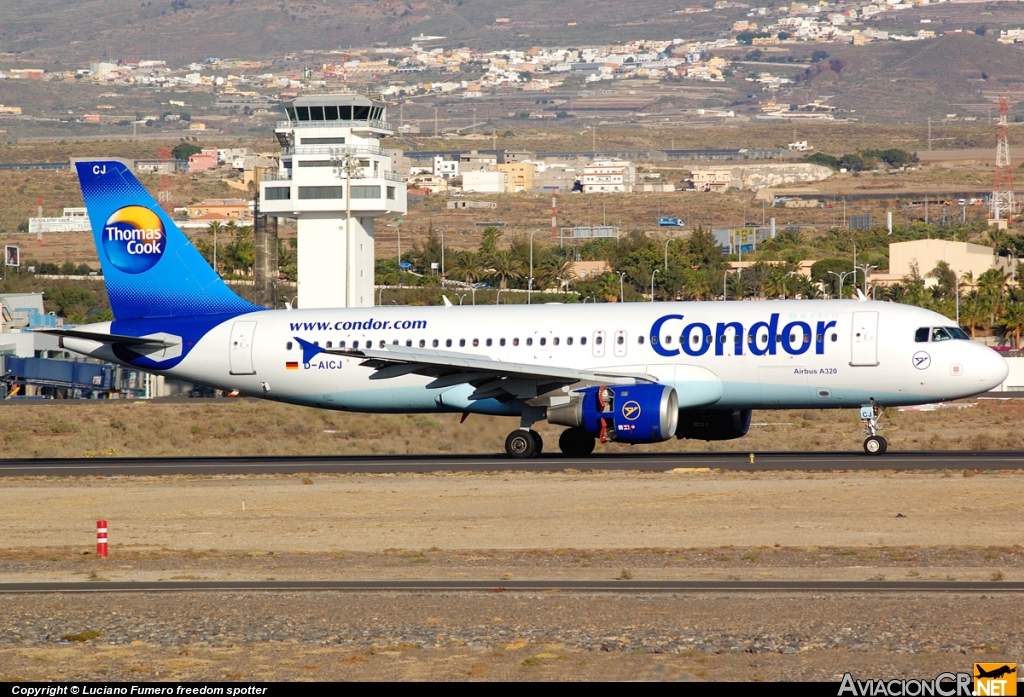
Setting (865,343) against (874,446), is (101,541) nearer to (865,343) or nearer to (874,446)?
(865,343)

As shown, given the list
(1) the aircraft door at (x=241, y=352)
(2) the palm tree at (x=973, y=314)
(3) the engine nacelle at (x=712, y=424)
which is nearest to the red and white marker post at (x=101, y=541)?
(1) the aircraft door at (x=241, y=352)

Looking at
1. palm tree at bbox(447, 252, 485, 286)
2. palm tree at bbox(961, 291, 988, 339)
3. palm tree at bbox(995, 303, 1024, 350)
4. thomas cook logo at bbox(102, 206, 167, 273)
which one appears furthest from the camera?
palm tree at bbox(447, 252, 485, 286)

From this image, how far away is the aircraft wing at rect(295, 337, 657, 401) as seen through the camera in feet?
112

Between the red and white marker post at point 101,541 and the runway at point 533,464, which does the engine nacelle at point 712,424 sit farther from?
the red and white marker post at point 101,541

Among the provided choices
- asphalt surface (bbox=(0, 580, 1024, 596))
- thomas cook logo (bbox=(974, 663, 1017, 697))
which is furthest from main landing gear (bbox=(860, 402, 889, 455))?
thomas cook logo (bbox=(974, 663, 1017, 697))

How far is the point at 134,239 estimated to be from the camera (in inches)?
1554

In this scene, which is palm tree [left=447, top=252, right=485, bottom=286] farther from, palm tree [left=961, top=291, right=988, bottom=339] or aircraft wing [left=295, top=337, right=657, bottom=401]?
aircraft wing [left=295, top=337, right=657, bottom=401]

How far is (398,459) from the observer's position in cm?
3675

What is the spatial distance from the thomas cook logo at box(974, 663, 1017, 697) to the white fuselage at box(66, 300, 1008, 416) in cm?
2094

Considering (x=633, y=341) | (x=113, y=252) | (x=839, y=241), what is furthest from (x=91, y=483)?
(x=839, y=241)

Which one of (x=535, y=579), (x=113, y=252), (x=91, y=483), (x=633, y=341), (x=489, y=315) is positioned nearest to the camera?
(x=535, y=579)

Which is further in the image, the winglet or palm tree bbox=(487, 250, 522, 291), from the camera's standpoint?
palm tree bbox=(487, 250, 522, 291)

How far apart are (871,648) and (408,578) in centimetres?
698

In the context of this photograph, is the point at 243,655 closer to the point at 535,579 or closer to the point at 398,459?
the point at 535,579
